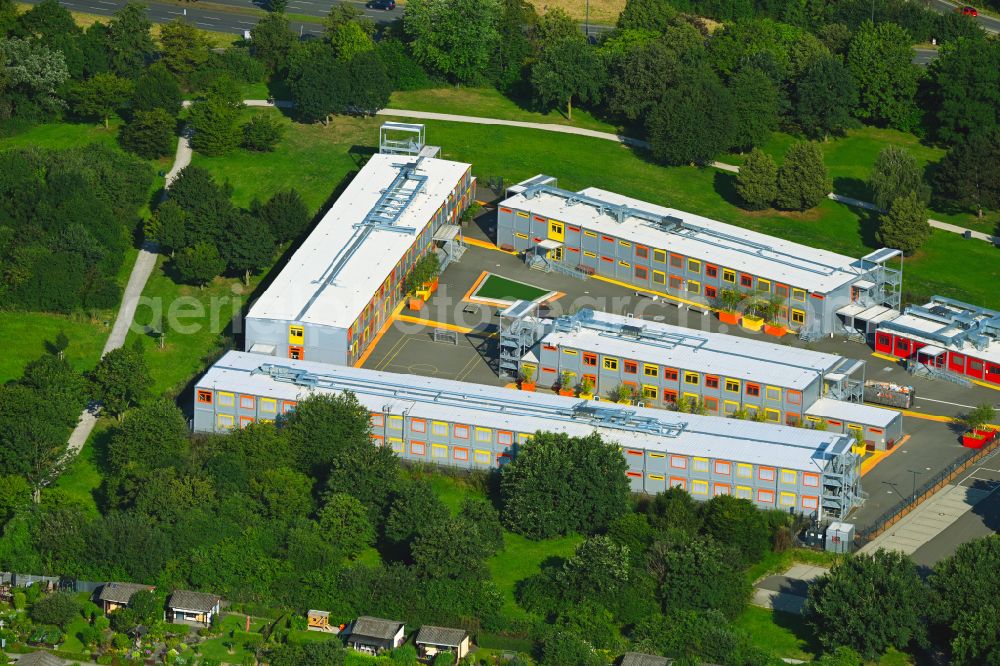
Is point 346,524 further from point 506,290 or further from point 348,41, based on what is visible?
point 348,41

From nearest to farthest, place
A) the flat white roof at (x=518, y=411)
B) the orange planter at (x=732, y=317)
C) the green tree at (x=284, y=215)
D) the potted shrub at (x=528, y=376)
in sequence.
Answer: the flat white roof at (x=518, y=411), the potted shrub at (x=528, y=376), the orange planter at (x=732, y=317), the green tree at (x=284, y=215)

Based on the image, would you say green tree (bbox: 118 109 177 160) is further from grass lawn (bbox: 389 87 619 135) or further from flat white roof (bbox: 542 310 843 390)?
flat white roof (bbox: 542 310 843 390)

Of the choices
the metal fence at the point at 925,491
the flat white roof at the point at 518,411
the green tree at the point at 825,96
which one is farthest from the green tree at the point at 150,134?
the metal fence at the point at 925,491

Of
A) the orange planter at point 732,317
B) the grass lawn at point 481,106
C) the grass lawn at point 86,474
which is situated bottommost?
the grass lawn at point 86,474

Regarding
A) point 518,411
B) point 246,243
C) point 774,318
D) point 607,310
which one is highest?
point 246,243

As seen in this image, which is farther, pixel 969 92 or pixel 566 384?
pixel 969 92

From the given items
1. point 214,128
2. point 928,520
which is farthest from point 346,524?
point 214,128

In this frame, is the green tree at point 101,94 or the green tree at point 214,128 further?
the green tree at point 101,94

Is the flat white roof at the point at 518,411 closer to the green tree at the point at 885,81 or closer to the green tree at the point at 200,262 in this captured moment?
the green tree at the point at 200,262
